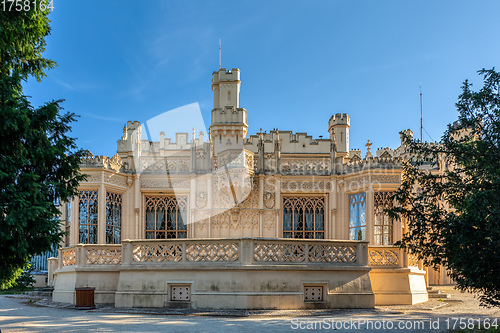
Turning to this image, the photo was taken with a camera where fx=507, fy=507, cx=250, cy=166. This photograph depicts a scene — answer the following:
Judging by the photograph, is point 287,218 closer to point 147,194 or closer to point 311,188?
point 311,188

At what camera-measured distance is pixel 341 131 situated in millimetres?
34250

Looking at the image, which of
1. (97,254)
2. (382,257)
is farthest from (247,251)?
(97,254)

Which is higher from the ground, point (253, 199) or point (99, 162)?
point (99, 162)

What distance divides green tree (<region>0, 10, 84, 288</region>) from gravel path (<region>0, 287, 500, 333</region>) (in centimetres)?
197

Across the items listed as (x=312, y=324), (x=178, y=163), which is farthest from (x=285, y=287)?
(x=178, y=163)

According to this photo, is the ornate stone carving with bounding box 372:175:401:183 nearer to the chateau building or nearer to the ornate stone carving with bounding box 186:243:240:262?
the chateau building

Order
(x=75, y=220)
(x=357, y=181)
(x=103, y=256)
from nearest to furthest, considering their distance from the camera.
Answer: (x=103, y=256) < (x=75, y=220) < (x=357, y=181)

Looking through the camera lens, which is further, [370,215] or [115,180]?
[115,180]

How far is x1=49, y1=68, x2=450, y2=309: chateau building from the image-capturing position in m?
15.2

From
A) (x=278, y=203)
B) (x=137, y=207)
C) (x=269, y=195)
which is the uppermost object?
(x=269, y=195)

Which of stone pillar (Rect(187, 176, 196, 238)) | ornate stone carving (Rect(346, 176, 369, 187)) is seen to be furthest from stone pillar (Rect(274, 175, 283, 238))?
stone pillar (Rect(187, 176, 196, 238))

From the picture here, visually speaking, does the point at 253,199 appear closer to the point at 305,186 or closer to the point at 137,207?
the point at 305,186

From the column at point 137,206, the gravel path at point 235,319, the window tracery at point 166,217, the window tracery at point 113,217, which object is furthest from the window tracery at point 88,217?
the gravel path at point 235,319

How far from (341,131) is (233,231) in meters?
15.3
